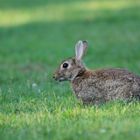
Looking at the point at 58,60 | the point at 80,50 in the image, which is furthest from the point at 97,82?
the point at 58,60

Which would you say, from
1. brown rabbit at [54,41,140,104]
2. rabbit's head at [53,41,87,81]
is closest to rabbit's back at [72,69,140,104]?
brown rabbit at [54,41,140,104]

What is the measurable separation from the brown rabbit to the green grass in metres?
0.32

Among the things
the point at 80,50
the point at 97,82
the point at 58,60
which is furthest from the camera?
the point at 58,60

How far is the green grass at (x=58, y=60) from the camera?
27.9 ft

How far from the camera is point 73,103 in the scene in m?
10.8

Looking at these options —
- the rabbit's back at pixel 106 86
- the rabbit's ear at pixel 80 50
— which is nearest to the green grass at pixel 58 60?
the rabbit's back at pixel 106 86

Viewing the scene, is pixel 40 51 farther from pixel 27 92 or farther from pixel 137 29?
pixel 27 92

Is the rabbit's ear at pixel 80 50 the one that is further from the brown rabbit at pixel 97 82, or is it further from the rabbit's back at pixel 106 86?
the rabbit's back at pixel 106 86

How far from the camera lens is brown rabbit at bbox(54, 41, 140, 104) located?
1069cm

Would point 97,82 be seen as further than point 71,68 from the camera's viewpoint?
No

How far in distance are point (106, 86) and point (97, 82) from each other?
0.65 feet

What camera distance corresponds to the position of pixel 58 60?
1933 centimetres

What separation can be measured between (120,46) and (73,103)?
35.2 feet

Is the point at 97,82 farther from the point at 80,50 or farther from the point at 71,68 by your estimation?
the point at 80,50
